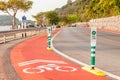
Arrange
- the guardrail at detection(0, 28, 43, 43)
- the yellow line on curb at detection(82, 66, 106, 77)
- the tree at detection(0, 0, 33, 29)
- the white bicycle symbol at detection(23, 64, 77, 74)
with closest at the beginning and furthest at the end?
the yellow line on curb at detection(82, 66, 106, 77) < the white bicycle symbol at detection(23, 64, 77, 74) < the guardrail at detection(0, 28, 43, 43) < the tree at detection(0, 0, 33, 29)

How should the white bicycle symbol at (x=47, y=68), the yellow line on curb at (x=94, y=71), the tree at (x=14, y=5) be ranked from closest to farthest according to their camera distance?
the yellow line on curb at (x=94, y=71) < the white bicycle symbol at (x=47, y=68) < the tree at (x=14, y=5)

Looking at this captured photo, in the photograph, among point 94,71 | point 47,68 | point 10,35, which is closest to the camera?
point 94,71

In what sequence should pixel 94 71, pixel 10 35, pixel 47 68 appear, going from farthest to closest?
pixel 10 35
pixel 47 68
pixel 94 71

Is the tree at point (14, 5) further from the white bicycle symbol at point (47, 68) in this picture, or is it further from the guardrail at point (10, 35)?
the white bicycle symbol at point (47, 68)

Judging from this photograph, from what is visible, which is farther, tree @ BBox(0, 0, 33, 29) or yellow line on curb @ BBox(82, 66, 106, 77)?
tree @ BBox(0, 0, 33, 29)

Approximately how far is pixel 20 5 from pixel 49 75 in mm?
57386

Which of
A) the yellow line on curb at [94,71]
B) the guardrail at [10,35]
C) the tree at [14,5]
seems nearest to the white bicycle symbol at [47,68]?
the yellow line on curb at [94,71]

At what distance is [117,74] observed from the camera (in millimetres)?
11523

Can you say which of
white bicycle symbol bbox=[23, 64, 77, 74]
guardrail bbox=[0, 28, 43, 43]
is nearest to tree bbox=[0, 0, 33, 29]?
guardrail bbox=[0, 28, 43, 43]

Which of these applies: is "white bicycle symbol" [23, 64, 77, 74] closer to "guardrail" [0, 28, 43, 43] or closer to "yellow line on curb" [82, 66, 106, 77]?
"yellow line on curb" [82, 66, 106, 77]

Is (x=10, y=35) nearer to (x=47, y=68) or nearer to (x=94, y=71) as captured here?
(x=47, y=68)

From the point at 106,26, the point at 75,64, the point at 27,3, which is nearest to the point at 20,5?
the point at 27,3

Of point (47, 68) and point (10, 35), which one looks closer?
point (47, 68)

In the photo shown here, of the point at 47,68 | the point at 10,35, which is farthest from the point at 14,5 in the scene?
the point at 47,68
